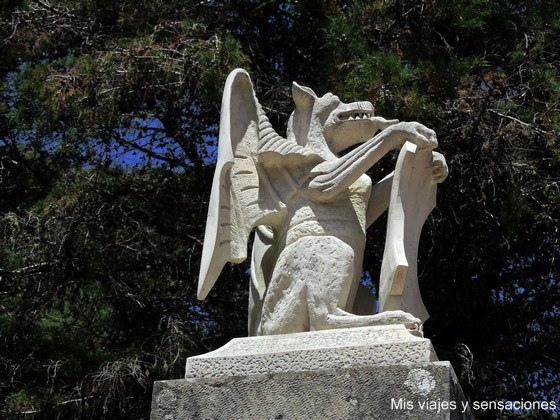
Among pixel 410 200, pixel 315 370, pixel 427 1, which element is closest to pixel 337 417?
pixel 315 370

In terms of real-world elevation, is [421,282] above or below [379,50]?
below

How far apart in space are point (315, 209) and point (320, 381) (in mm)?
964

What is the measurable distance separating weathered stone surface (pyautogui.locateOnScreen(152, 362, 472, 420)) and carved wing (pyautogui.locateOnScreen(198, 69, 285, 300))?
55 centimetres

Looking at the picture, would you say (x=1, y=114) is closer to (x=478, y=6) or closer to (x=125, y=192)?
(x=125, y=192)

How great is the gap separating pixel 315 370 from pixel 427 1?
4.48m

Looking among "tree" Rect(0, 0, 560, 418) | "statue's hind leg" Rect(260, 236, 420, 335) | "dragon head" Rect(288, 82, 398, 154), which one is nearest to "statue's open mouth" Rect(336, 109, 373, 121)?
"dragon head" Rect(288, 82, 398, 154)

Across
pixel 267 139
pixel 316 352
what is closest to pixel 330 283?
pixel 316 352

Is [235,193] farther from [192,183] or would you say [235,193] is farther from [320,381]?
[192,183]

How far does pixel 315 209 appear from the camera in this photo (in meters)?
4.83

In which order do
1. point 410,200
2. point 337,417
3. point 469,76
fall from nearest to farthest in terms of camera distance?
point 337,417 → point 410,200 → point 469,76

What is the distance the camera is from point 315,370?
4.24 m

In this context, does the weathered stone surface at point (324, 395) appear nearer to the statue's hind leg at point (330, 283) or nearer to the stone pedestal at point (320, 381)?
the stone pedestal at point (320, 381)

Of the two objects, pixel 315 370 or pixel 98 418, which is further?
pixel 98 418

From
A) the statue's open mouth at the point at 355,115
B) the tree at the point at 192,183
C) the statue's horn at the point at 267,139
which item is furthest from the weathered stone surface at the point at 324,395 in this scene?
the tree at the point at 192,183
